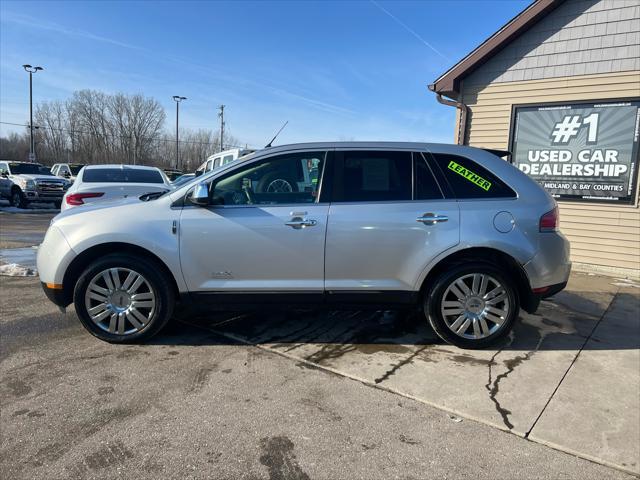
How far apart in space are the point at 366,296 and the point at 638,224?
597 centimetres

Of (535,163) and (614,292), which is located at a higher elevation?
(535,163)

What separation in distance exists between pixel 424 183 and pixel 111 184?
17.9ft

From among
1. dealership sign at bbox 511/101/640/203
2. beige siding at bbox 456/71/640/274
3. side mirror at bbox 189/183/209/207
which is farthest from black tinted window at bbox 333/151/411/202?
beige siding at bbox 456/71/640/274

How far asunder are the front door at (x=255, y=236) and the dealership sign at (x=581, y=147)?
233 inches

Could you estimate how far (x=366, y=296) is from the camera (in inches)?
158

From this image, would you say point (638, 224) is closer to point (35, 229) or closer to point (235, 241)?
point (235, 241)

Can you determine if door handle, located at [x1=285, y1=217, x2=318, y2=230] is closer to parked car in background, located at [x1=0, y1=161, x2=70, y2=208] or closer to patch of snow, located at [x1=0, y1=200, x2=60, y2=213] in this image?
patch of snow, located at [x1=0, y1=200, x2=60, y2=213]

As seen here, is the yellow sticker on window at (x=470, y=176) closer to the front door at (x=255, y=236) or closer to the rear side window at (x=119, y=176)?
the front door at (x=255, y=236)

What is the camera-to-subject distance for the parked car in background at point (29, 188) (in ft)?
58.2

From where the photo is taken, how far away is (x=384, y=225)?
3.89 m

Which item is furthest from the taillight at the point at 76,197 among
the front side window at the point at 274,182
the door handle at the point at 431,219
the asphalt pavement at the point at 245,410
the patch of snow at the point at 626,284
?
the patch of snow at the point at 626,284

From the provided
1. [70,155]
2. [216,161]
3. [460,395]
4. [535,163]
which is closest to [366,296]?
[460,395]

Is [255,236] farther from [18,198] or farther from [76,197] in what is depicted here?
[18,198]

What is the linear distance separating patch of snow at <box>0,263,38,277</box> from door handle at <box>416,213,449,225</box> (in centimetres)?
570
